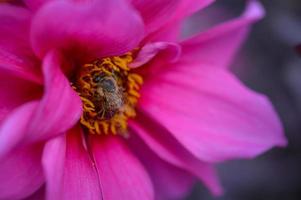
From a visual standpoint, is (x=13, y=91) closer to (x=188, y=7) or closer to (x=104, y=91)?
(x=104, y=91)

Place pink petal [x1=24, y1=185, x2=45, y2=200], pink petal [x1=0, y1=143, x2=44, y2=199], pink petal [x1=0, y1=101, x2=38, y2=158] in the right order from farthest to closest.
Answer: pink petal [x1=24, y1=185, x2=45, y2=200] < pink petal [x1=0, y1=143, x2=44, y2=199] < pink petal [x1=0, y1=101, x2=38, y2=158]

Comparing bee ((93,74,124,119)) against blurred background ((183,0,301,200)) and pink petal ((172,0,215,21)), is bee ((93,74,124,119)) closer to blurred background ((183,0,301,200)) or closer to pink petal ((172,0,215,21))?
pink petal ((172,0,215,21))

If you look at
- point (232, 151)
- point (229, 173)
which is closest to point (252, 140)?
point (232, 151)

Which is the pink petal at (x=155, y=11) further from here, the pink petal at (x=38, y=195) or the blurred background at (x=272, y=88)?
the blurred background at (x=272, y=88)

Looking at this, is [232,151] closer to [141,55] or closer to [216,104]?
[216,104]

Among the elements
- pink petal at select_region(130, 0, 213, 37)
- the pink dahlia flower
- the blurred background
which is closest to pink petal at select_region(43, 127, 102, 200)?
the pink dahlia flower

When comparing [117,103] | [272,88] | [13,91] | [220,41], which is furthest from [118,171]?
[272,88]
